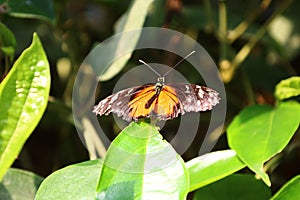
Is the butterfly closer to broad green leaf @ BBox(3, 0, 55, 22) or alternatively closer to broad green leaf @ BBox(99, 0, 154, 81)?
broad green leaf @ BBox(99, 0, 154, 81)

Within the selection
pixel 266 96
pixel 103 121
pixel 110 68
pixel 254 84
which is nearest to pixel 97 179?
pixel 110 68

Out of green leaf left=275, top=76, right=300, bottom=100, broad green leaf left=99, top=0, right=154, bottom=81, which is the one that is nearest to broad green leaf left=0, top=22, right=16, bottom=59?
broad green leaf left=99, top=0, right=154, bottom=81

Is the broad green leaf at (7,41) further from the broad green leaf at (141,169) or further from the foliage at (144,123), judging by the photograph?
the broad green leaf at (141,169)

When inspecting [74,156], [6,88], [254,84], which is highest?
[6,88]

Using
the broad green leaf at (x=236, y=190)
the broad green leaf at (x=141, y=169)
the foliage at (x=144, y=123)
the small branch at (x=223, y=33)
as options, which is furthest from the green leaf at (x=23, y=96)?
the small branch at (x=223, y=33)

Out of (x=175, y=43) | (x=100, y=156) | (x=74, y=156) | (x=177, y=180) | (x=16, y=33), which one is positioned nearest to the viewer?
(x=177, y=180)

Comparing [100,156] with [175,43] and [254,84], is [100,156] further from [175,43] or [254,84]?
[254,84]
